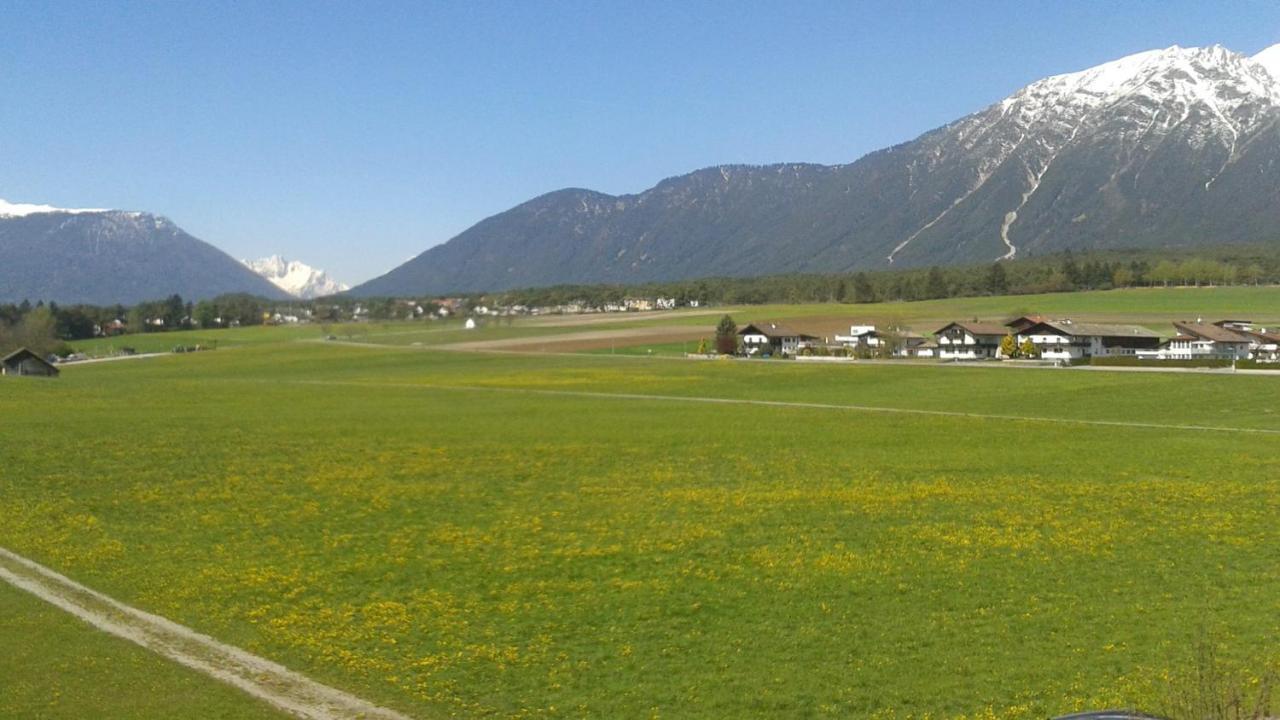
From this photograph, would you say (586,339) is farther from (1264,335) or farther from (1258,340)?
(1264,335)

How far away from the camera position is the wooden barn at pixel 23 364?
103938mm

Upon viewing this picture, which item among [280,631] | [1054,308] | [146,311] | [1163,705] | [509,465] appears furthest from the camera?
[146,311]

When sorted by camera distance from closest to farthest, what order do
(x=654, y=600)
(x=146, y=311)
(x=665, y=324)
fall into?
(x=654, y=600)
(x=665, y=324)
(x=146, y=311)

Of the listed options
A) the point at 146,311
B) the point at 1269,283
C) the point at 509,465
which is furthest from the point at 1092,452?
the point at 146,311

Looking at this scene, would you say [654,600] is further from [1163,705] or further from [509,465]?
[509,465]

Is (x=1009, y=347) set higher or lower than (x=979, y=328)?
lower

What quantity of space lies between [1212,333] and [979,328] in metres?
23.0

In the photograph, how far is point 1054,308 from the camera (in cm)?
15300

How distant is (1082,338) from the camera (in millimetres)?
115625

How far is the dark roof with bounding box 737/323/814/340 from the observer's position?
448ft

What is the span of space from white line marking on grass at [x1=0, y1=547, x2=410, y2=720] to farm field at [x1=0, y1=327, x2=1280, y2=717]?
0.40m

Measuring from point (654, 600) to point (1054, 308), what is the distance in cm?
14537

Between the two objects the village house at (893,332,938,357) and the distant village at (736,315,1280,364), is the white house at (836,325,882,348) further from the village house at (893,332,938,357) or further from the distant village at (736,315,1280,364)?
the village house at (893,332,938,357)

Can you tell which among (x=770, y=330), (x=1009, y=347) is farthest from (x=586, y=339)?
(x=1009, y=347)
